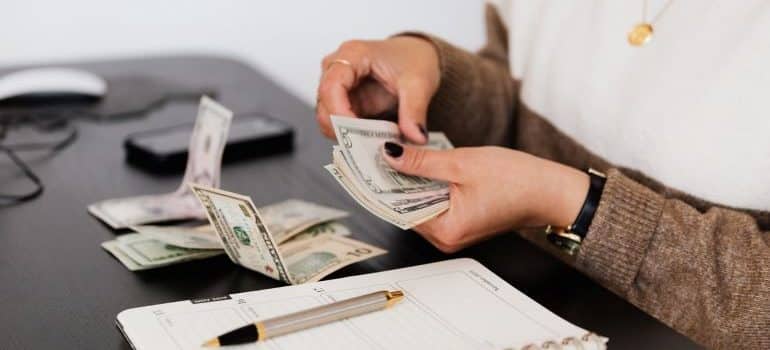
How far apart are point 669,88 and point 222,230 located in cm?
55

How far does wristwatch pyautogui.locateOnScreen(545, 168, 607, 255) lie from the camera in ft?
2.70

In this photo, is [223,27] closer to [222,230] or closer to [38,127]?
[38,127]

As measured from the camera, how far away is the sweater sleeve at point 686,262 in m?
0.80

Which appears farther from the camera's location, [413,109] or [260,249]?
[413,109]

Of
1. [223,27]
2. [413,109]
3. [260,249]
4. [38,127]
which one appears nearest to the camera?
[260,249]

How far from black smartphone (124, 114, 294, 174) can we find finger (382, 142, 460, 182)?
35cm

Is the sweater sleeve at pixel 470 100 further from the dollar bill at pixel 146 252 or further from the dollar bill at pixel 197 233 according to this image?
the dollar bill at pixel 146 252

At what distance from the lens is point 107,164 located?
1043mm

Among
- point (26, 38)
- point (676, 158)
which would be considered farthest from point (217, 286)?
point (26, 38)

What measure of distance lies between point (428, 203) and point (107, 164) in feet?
1.53

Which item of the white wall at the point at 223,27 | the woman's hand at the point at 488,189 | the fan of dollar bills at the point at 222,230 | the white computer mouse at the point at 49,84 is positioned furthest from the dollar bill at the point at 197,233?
the white wall at the point at 223,27

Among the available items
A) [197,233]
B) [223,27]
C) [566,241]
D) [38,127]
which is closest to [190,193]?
[197,233]

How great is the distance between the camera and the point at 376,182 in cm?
80

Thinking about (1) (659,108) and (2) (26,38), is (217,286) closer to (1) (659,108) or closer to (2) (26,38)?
(1) (659,108)
